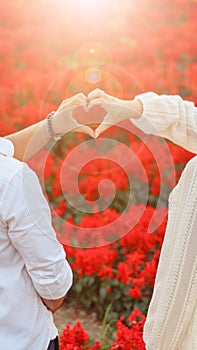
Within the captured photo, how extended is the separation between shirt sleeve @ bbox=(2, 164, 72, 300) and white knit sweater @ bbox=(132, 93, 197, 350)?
0.87 ft

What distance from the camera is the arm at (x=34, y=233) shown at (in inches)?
65.8

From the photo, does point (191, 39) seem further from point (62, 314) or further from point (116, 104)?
point (116, 104)

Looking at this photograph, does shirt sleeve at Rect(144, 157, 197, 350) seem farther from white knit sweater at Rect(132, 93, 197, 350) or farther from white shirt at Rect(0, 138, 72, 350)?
white shirt at Rect(0, 138, 72, 350)

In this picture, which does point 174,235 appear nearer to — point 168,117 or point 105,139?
point 168,117

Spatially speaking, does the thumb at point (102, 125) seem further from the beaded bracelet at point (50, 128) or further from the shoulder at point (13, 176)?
the shoulder at point (13, 176)

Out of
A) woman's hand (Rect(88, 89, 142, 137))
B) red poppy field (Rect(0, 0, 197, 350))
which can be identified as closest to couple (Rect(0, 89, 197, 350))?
woman's hand (Rect(88, 89, 142, 137))

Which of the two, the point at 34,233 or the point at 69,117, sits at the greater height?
the point at 69,117

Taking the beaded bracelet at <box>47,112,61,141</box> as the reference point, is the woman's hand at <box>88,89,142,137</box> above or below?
above

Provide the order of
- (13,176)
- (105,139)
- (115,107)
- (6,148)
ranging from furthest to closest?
(105,139)
(115,107)
(6,148)
(13,176)

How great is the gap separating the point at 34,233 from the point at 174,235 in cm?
36

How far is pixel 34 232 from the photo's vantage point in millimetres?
1708

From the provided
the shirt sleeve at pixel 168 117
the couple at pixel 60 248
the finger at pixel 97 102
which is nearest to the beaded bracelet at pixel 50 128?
the couple at pixel 60 248

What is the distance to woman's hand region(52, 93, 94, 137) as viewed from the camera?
1.89m

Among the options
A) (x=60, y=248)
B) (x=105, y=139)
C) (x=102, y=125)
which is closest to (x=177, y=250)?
(x=60, y=248)
